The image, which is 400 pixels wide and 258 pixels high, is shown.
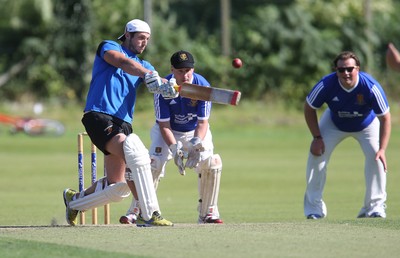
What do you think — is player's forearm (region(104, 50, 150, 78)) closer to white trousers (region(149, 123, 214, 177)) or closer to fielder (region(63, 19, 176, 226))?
fielder (region(63, 19, 176, 226))

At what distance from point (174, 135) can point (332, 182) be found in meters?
7.34

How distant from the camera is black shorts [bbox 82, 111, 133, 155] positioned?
27.8 ft

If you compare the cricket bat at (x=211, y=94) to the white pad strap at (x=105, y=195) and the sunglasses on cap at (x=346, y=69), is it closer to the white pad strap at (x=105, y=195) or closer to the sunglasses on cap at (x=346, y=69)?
the white pad strap at (x=105, y=195)

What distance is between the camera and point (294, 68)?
34.7 m

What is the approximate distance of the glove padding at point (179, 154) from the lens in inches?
363

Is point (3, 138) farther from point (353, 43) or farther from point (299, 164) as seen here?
point (353, 43)

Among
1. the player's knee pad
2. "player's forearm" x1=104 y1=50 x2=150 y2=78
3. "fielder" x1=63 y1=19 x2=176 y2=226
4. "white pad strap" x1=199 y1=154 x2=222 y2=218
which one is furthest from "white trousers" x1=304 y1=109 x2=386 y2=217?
"player's forearm" x1=104 y1=50 x2=150 y2=78

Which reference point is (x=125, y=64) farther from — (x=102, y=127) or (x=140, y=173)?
(x=140, y=173)

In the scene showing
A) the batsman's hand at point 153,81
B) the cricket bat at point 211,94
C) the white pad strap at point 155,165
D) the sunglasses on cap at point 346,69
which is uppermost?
the sunglasses on cap at point 346,69

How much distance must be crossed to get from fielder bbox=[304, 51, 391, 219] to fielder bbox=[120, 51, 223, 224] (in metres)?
1.58

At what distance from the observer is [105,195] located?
870 cm

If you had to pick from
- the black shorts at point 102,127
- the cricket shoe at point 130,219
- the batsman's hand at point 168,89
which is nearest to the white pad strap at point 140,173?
the black shorts at point 102,127

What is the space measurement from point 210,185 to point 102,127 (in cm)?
176

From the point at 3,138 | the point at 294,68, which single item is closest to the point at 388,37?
the point at 294,68
